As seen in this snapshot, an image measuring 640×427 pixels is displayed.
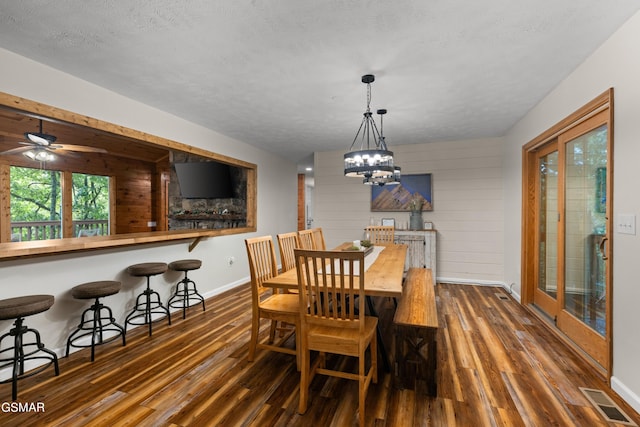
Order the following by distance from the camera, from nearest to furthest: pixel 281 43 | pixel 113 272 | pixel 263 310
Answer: pixel 281 43 → pixel 263 310 → pixel 113 272

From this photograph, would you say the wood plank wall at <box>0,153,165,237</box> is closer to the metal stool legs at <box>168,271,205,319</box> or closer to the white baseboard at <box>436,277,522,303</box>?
the metal stool legs at <box>168,271,205,319</box>

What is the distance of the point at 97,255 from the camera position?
288cm

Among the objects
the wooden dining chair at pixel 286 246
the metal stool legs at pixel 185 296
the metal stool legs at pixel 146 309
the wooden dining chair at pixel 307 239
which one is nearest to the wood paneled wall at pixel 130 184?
the metal stool legs at pixel 185 296

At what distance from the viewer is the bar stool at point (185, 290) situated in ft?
11.6

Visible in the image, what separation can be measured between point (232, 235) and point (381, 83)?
3.37 m

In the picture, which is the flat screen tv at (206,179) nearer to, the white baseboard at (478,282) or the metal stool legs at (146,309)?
the metal stool legs at (146,309)

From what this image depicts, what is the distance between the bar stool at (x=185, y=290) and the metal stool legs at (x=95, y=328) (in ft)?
2.38

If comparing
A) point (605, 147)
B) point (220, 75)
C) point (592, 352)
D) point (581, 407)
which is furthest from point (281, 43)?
point (592, 352)

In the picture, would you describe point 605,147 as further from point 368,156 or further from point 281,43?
point 281,43

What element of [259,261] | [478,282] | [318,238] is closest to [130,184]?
[318,238]

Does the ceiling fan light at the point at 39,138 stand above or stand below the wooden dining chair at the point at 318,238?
above

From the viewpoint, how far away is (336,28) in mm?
1961

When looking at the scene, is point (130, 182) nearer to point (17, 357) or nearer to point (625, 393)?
point (17, 357)

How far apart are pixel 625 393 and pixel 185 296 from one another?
410cm
